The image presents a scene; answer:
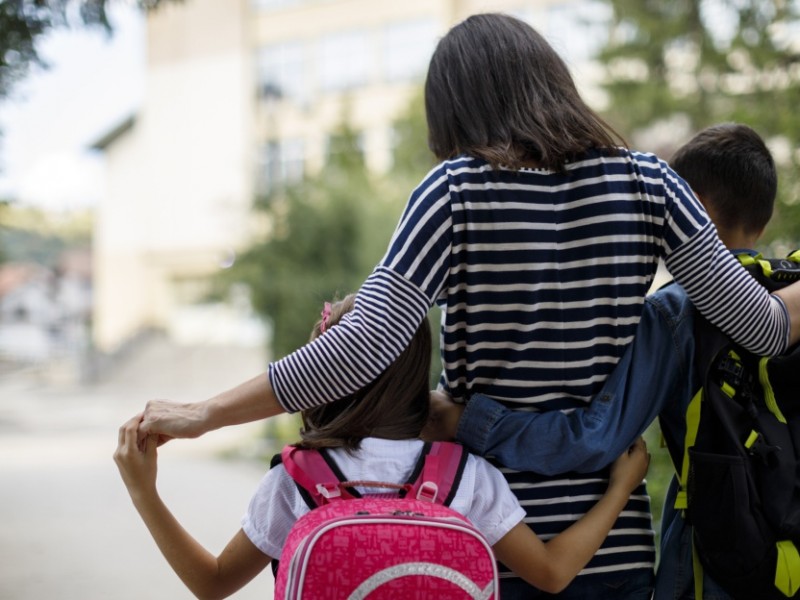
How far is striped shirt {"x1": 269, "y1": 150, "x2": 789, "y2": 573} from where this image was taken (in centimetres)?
159

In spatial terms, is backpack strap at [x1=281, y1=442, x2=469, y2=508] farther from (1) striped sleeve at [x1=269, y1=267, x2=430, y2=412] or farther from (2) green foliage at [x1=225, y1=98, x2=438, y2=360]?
(2) green foliage at [x1=225, y1=98, x2=438, y2=360]

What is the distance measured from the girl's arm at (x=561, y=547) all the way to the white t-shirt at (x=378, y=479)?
0.13 feet

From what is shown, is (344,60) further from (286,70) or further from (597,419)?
(597,419)

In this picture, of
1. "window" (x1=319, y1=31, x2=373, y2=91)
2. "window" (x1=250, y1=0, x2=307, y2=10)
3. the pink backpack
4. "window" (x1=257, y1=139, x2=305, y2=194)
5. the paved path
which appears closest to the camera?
the pink backpack

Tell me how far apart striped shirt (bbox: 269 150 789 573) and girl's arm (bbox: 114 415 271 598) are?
0.34 metres

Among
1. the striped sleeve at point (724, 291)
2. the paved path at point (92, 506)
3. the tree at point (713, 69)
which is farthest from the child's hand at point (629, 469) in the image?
the paved path at point (92, 506)

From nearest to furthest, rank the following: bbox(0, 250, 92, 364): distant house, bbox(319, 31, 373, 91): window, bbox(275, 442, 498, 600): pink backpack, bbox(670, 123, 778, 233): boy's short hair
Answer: bbox(275, 442, 498, 600): pink backpack → bbox(670, 123, 778, 233): boy's short hair → bbox(319, 31, 373, 91): window → bbox(0, 250, 92, 364): distant house

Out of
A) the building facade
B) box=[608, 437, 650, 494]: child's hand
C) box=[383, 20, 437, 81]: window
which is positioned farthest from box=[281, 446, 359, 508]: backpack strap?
box=[383, 20, 437, 81]: window

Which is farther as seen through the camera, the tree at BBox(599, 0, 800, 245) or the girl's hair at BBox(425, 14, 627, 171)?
the tree at BBox(599, 0, 800, 245)

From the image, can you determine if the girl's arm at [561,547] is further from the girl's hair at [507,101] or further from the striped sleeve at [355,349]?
the girl's hair at [507,101]

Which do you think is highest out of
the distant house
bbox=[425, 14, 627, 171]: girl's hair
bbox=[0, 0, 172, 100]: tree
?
bbox=[0, 0, 172, 100]: tree

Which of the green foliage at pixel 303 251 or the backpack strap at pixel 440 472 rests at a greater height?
the backpack strap at pixel 440 472

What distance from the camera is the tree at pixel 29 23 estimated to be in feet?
11.8

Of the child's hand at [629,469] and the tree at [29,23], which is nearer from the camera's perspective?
the child's hand at [629,469]
